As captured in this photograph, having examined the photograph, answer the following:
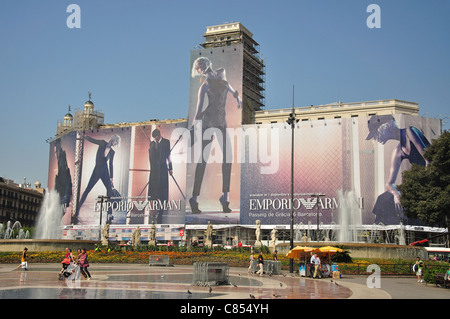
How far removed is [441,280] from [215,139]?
6933 cm

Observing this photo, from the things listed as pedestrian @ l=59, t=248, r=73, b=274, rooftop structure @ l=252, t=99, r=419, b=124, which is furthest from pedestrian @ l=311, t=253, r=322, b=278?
rooftop structure @ l=252, t=99, r=419, b=124

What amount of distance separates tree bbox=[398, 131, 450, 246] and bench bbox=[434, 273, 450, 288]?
41206 millimetres

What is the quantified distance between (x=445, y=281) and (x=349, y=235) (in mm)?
55739

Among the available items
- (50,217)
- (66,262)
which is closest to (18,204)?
(50,217)

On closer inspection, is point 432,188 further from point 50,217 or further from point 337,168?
point 50,217

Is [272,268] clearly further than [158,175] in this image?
No

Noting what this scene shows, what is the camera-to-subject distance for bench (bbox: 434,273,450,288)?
23.5 metres

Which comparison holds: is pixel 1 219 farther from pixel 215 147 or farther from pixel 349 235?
pixel 349 235

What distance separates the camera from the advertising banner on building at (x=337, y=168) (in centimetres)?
7981

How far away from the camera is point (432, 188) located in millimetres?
64250

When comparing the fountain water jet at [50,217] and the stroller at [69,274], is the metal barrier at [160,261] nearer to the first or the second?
the stroller at [69,274]

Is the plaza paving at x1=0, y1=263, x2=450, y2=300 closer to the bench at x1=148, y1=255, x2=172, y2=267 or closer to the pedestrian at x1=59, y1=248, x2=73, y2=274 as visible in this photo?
the pedestrian at x1=59, y1=248, x2=73, y2=274
